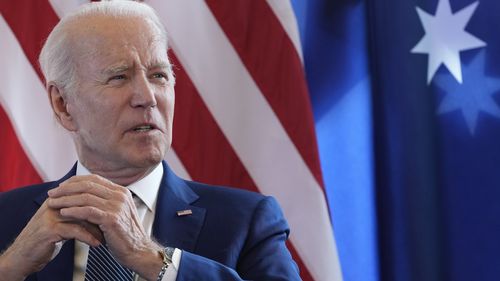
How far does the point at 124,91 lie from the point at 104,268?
439mm

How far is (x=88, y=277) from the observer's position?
6.94 feet

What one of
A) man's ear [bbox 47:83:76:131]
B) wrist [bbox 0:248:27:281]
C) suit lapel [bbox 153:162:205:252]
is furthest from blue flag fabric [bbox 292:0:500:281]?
wrist [bbox 0:248:27:281]

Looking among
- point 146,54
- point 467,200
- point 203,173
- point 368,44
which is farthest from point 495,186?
point 146,54

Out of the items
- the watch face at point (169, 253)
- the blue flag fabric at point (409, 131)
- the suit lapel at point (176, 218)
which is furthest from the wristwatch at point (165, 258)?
the blue flag fabric at point (409, 131)

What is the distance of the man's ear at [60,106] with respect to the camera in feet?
7.77

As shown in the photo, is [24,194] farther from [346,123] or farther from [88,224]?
[346,123]

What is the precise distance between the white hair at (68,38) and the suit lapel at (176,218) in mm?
300

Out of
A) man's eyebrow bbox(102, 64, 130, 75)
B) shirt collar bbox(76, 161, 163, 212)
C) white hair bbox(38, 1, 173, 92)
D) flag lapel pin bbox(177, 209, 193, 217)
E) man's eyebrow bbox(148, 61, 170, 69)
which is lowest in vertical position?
flag lapel pin bbox(177, 209, 193, 217)

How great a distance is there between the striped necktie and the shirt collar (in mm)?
200

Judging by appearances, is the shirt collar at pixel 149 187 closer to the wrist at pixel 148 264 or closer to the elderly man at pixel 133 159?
the elderly man at pixel 133 159

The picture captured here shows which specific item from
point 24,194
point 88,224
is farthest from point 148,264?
point 24,194

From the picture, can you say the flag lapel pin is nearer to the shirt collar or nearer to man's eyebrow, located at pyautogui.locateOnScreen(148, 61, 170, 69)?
the shirt collar

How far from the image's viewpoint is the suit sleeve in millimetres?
1948

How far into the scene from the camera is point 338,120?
321cm
